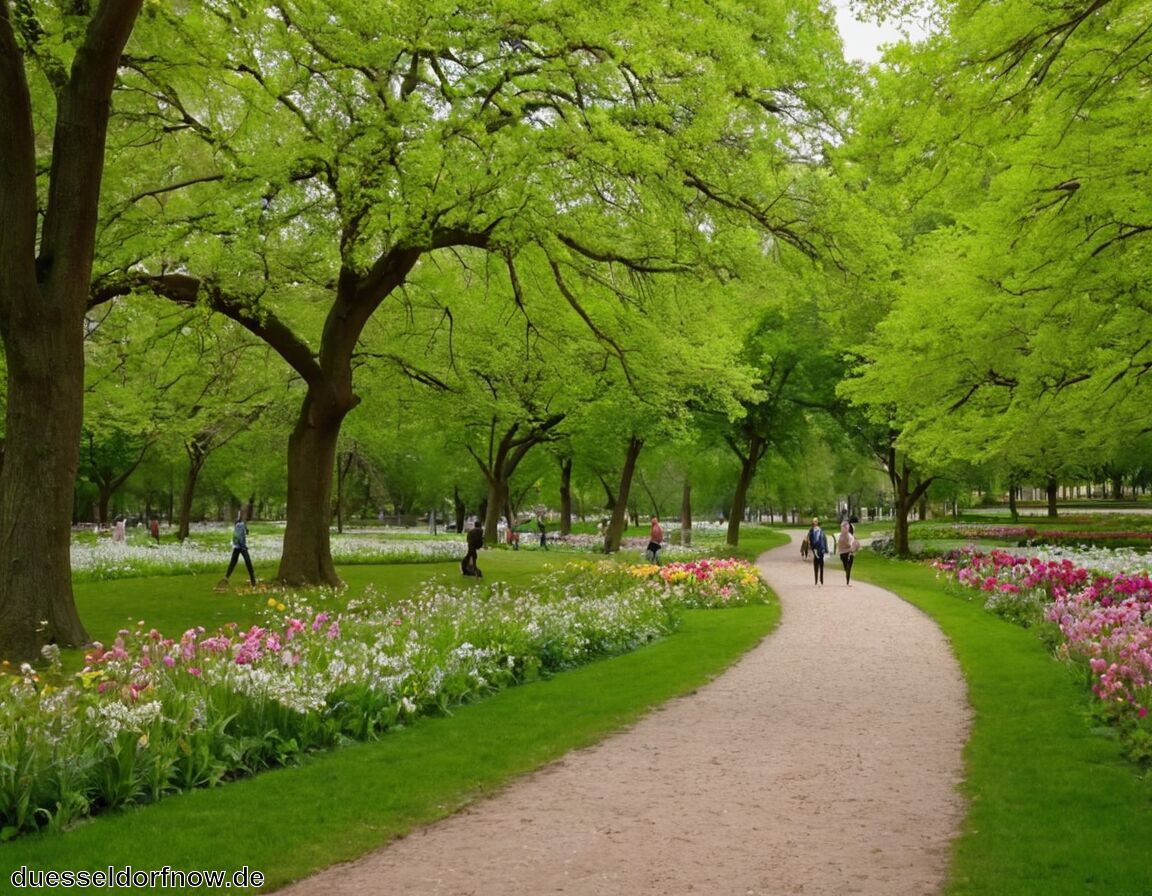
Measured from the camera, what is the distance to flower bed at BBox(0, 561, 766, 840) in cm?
584

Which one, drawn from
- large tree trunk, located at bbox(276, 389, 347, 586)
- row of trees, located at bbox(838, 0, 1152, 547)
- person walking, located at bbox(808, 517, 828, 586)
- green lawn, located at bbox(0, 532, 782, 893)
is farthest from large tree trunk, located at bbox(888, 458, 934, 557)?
green lawn, located at bbox(0, 532, 782, 893)

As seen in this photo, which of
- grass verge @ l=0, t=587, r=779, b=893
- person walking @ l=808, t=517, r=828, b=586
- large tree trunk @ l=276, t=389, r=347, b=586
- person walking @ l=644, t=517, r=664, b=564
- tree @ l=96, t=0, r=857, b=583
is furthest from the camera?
person walking @ l=644, t=517, r=664, b=564

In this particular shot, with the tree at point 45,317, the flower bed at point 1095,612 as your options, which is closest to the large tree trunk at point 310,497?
the tree at point 45,317

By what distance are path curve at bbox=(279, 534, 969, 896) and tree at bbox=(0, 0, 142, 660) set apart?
677 cm

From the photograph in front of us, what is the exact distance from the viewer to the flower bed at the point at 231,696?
584 cm

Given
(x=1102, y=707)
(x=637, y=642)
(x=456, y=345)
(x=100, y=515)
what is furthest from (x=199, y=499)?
(x=1102, y=707)

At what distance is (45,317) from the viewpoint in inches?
416

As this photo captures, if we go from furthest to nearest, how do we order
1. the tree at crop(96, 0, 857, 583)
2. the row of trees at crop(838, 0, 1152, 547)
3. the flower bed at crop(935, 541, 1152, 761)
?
the tree at crop(96, 0, 857, 583)
the row of trees at crop(838, 0, 1152, 547)
the flower bed at crop(935, 541, 1152, 761)

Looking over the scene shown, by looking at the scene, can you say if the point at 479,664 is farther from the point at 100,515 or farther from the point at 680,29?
the point at 100,515

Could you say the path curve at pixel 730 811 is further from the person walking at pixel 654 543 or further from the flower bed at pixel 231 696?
the person walking at pixel 654 543

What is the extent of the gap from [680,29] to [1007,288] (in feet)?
28.8

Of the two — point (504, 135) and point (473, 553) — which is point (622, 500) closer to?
point (473, 553)

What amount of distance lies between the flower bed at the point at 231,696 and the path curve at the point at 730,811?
1824 millimetres

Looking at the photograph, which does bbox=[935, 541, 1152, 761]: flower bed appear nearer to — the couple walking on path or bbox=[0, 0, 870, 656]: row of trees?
the couple walking on path
